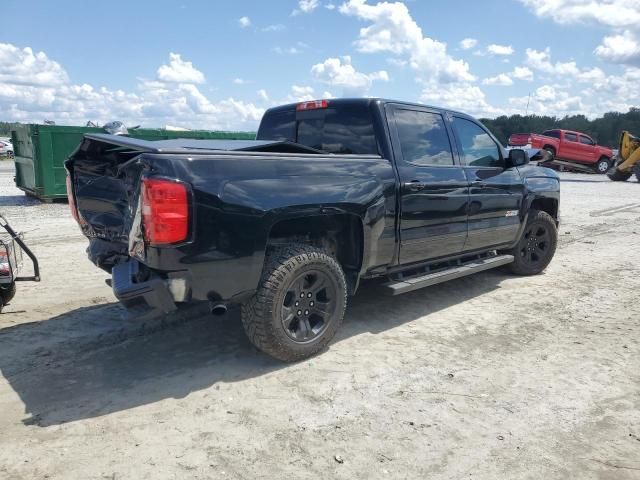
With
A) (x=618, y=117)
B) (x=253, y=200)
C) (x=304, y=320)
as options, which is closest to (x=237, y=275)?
(x=253, y=200)

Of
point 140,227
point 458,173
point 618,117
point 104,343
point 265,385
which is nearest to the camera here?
point 140,227

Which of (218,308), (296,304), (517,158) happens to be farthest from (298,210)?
(517,158)

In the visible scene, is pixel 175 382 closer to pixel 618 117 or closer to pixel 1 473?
pixel 1 473

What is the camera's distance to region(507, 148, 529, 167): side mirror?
5.66m

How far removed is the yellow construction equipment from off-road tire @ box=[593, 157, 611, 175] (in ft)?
14.7

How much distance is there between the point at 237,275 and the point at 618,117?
71023mm

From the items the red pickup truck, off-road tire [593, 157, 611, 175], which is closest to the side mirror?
the red pickup truck

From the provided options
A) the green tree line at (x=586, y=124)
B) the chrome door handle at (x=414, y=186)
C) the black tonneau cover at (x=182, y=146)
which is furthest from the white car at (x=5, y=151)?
the chrome door handle at (x=414, y=186)

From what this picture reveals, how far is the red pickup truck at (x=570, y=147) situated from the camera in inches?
1011

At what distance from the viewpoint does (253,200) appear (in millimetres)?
3363

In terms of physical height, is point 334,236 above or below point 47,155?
below

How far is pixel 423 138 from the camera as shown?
480cm

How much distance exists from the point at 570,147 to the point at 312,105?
2505cm

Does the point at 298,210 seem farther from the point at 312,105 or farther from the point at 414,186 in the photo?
the point at 312,105
